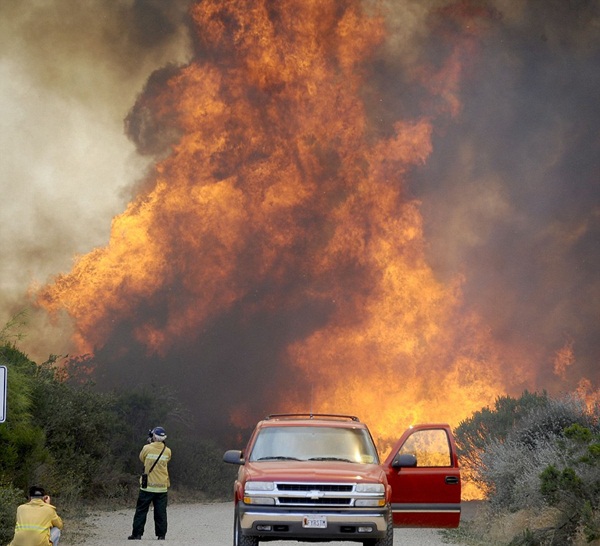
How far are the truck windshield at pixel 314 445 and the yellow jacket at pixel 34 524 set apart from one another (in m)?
3.93

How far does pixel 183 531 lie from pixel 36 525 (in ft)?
39.8

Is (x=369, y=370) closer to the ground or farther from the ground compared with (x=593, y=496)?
farther from the ground

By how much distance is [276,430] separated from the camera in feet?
53.1

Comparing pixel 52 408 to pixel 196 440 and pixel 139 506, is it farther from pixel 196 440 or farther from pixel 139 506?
pixel 196 440

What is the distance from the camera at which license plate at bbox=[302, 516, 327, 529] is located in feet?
47.0

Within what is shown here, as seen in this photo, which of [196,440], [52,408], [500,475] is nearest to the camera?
[500,475]

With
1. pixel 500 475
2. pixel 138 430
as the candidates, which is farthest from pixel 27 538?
pixel 138 430

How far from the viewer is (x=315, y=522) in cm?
1434

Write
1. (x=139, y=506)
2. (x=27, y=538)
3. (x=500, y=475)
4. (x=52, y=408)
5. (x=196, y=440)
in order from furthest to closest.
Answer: (x=196, y=440)
(x=52, y=408)
(x=500, y=475)
(x=139, y=506)
(x=27, y=538)

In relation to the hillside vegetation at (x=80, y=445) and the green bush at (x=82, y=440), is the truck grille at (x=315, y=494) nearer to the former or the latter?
the hillside vegetation at (x=80, y=445)

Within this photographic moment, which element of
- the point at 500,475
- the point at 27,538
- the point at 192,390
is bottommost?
the point at 27,538

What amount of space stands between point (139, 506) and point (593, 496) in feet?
28.2

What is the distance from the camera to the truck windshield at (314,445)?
1577cm

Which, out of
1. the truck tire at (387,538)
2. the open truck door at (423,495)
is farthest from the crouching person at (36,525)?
the open truck door at (423,495)
